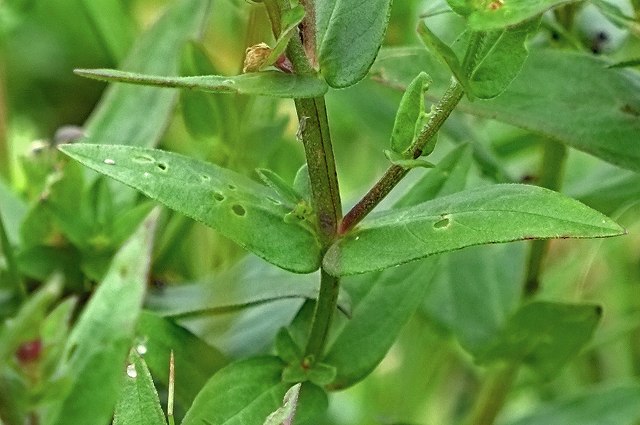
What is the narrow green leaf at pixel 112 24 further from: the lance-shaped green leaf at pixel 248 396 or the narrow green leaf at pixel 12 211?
the lance-shaped green leaf at pixel 248 396

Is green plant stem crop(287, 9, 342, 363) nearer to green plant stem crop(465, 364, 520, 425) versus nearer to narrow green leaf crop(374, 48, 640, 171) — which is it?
narrow green leaf crop(374, 48, 640, 171)

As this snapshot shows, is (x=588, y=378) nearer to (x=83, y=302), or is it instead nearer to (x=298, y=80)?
(x=83, y=302)

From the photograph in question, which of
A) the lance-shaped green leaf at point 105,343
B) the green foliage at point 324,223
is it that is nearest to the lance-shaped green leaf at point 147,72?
the green foliage at point 324,223

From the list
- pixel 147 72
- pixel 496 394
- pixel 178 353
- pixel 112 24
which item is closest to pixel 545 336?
pixel 496 394

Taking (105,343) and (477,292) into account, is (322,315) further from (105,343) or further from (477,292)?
(477,292)

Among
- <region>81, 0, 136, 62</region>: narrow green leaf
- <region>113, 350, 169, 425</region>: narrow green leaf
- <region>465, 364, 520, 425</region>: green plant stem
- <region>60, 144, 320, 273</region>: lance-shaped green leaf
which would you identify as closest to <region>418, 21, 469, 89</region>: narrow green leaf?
<region>60, 144, 320, 273</region>: lance-shaped green leaf
